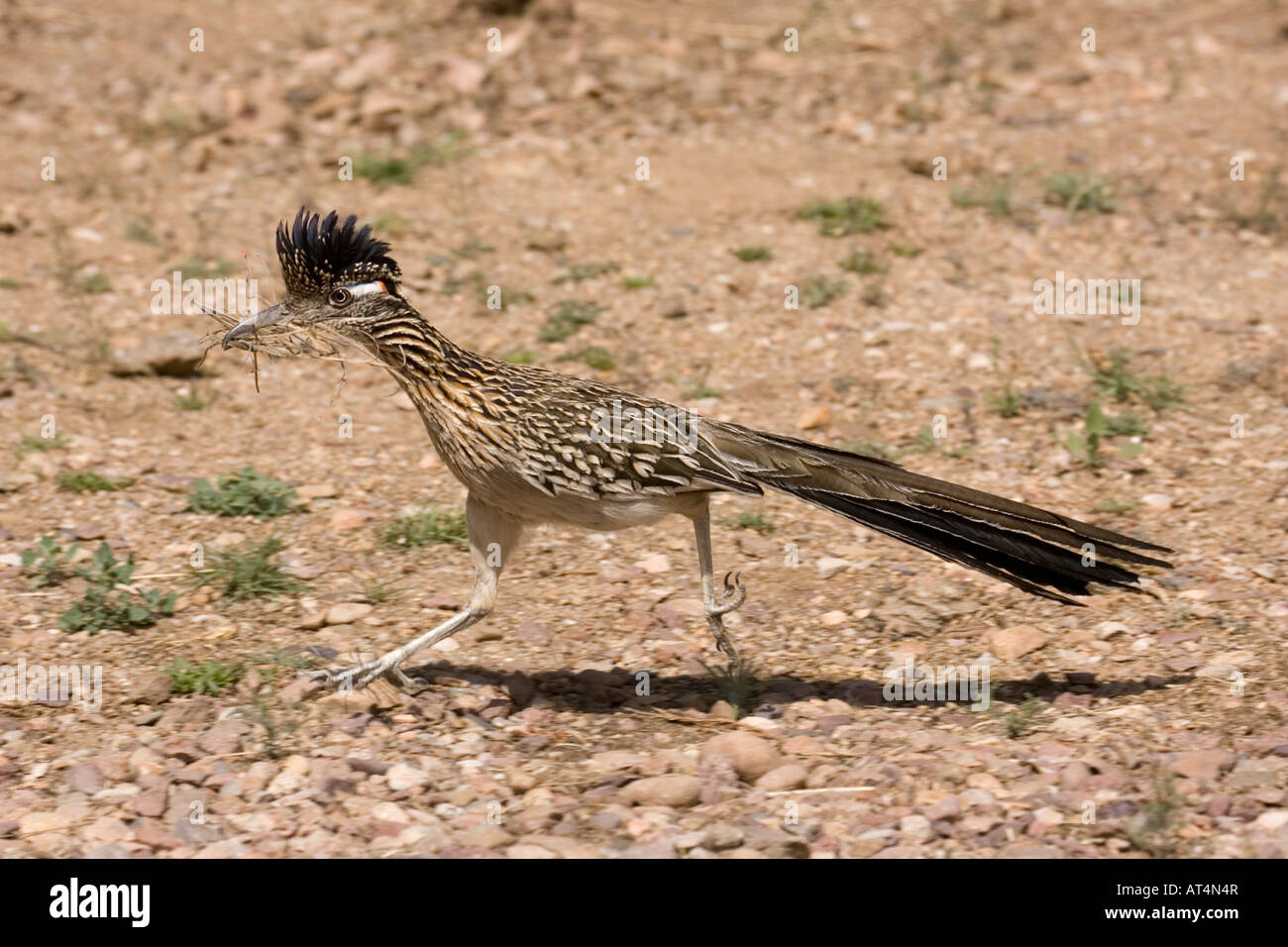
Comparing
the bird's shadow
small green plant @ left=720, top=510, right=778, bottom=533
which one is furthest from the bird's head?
small green plant @ left=720, top=510, right=778, bottom=533

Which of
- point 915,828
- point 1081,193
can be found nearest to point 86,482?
point 915,828

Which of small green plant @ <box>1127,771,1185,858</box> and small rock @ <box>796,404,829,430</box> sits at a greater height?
small rock @ <box>796,404,829,430</box>

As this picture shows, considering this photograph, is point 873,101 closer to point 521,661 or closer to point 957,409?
point 957,409

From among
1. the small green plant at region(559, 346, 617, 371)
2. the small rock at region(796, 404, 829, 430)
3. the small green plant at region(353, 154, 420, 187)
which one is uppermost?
the small green plant at region(353, 154, 420, 187)

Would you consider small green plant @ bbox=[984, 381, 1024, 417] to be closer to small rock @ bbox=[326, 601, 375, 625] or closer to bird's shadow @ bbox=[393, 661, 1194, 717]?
bird's shadow @ bbox=[393, 661, 1194, 717]

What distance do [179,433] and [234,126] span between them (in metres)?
4.78

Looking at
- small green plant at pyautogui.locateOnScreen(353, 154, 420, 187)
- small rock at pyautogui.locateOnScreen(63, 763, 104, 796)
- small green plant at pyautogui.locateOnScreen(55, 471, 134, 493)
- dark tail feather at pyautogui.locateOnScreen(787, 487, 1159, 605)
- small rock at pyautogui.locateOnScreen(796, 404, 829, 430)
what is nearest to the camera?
small rock at pyautogui.locateOnScreen(63, 763, 104, 796)

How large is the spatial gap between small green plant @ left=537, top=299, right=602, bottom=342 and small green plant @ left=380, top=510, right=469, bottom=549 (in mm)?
2221

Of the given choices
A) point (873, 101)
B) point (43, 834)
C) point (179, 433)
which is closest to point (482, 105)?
point (873, 101)

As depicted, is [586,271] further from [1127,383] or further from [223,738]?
[223,738]

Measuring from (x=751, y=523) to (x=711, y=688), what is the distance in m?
1.55

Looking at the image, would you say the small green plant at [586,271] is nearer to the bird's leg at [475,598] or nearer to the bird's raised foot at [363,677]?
the bird's leg at [475,598]

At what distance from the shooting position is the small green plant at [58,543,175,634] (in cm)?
646

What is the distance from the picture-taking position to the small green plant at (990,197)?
1077 cm
